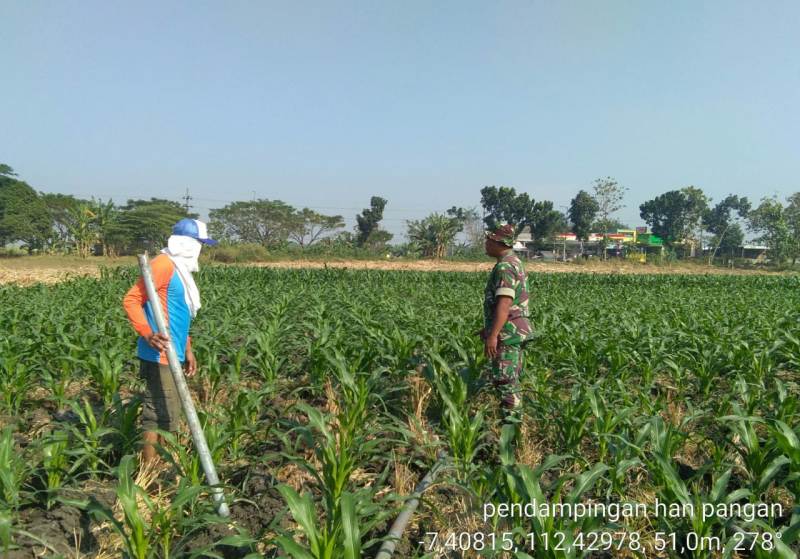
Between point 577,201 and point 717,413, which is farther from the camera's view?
point 577,201

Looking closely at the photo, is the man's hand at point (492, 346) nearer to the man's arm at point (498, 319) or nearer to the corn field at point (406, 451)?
the man's arm at point (498, 319)

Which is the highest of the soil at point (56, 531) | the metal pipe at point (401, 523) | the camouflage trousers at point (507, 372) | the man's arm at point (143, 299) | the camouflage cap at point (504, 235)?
the camouflage cap at point (504, 235)

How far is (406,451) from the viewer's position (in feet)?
11.4

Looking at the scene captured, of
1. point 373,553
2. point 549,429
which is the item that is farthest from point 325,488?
point 549,429

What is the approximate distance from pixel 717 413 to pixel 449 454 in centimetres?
222

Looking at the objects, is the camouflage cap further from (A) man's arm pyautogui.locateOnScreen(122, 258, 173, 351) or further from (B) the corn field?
(A) man's arm pyautogui.locateOnScreen(122, 258, 173, 351)

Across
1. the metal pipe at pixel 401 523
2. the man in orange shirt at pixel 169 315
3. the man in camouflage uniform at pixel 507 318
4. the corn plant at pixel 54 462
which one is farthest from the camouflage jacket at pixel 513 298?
the corn plant at pixel 54 462

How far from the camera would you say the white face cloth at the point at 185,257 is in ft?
9.92

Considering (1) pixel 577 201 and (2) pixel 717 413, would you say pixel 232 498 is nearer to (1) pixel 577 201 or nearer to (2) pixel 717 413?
(2) pixel 717 413

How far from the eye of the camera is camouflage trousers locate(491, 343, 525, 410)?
3.90 meters

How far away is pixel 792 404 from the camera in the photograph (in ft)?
10.5

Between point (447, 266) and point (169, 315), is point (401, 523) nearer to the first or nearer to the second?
point (169, 315)

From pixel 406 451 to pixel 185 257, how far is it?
2.13 m

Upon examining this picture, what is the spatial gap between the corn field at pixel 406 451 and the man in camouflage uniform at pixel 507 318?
8.5 inches
